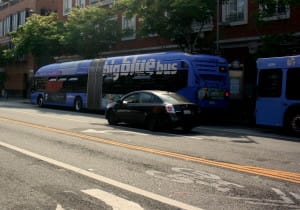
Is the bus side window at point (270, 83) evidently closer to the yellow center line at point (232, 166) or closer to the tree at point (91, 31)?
the yellow center line at point (232, 166)

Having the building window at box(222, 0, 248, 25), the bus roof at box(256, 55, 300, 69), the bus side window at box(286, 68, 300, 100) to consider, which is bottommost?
the bus side window at box(286, 68, 300, 100)

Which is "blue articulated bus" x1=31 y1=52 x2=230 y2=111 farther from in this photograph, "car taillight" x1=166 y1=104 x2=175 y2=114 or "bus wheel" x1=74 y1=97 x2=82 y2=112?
"car taillight" x1=166 y1=104 x2=175 y2=114

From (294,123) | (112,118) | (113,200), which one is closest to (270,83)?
(294,123)

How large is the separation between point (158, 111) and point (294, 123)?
454cm

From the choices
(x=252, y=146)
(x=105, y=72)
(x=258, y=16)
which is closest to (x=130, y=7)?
(x=105, y=72)

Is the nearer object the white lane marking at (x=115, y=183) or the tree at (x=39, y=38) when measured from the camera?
the white lane marking at (x=115, y=183)

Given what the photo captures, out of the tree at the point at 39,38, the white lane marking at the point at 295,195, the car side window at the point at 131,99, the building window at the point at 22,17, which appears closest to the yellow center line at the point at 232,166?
the white lane marking at the point at 295,195

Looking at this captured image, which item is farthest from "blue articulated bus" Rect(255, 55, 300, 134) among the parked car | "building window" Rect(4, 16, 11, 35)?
"building window" Rect(4, 16, 11, 35)

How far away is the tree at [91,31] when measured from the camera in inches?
1458

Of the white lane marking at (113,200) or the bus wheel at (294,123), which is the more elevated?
the bus wheel at (294,123)

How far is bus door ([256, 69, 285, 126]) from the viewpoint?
57.3 ft

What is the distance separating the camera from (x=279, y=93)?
17.5 meters

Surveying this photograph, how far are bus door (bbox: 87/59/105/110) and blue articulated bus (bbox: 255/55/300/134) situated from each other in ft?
40.2

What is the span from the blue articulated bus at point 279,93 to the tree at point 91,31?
20.8 meters
